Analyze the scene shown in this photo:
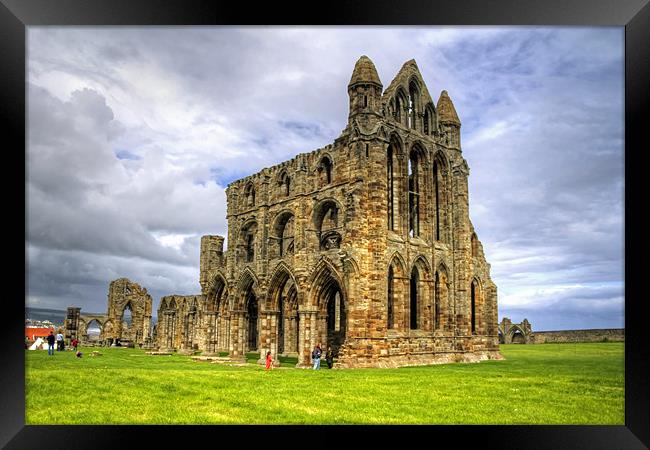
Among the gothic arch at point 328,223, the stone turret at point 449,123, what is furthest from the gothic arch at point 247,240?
the stone turret at point 449,123

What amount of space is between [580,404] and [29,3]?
52.0 ft

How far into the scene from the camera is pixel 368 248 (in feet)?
92.6

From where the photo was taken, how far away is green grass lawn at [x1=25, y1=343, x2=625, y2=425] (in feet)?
43.8

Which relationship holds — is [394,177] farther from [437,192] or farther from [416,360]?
[416,360]

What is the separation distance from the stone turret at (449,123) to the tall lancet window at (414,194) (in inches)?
128

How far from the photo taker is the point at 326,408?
14.4 meters

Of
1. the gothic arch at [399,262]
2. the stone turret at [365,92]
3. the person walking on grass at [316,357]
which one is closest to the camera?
the person walking on grass at [316,357]

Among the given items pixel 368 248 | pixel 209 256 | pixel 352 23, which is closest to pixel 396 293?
pixel 368 248

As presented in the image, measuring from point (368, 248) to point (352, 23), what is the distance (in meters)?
18.3

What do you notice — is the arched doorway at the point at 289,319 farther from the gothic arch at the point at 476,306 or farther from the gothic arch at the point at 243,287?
the gothic arch at the point at 476,306

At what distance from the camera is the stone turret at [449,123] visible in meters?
36.2
